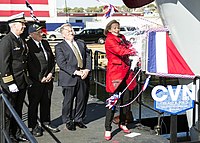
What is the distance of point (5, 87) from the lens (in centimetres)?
458

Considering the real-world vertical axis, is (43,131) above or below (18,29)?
below

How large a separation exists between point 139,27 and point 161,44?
18.5 inches

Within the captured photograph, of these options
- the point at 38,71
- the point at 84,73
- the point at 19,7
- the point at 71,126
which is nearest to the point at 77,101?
the point at 71,126

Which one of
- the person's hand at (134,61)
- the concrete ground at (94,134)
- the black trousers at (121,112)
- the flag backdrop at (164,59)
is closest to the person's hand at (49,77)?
the concrete ground at (94,134)

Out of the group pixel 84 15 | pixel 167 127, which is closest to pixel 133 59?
pixel 167 127

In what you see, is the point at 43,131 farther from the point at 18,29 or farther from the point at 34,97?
the point at 18,29

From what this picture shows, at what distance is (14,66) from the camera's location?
4637 millimetres

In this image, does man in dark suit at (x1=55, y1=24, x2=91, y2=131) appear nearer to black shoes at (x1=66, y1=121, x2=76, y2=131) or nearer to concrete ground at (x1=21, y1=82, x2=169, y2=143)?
black shoes at (x1=66, y1=121, x2=76, y2=131)

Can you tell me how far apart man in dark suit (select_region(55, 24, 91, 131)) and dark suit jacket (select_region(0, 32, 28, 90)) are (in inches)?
26.2

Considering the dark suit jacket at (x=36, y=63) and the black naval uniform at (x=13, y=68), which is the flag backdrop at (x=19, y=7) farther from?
Result: the black naval uniform at (x=13, y=68)

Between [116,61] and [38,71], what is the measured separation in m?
0.99

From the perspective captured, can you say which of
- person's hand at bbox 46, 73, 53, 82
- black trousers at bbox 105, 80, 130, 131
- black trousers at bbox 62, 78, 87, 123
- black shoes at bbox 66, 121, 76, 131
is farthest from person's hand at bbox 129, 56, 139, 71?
black shoes at bbox 66, 121, 76, 131

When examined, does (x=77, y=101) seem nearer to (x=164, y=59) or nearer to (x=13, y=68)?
(x=13, y=68)

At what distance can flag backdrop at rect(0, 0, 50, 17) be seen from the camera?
14.7 metres
